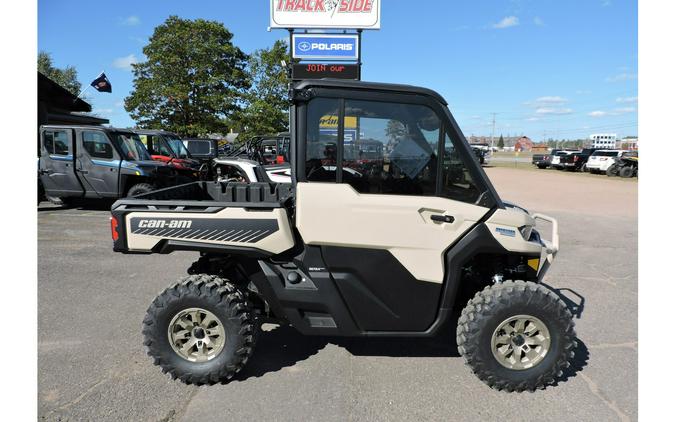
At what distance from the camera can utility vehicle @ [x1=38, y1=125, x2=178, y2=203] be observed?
32.2 feet

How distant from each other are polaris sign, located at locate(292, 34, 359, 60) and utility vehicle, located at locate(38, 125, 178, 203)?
6.02 m

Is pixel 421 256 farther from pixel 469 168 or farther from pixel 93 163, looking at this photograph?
pixel 93 163

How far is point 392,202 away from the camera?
283cm

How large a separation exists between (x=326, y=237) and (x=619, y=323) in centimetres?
339

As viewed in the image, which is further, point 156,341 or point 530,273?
point 530,273

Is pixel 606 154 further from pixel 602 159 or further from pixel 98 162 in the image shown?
pixel 98 162

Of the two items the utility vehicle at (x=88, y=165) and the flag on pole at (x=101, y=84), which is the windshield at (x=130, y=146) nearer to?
the utility vehicle at (x=88, y=165)

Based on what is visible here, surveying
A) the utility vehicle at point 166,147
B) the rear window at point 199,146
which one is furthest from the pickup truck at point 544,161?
the rear window at point 199,146

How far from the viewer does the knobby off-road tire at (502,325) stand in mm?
2898

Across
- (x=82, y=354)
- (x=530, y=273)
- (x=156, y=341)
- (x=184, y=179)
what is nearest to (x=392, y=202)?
(x=530, y=273)

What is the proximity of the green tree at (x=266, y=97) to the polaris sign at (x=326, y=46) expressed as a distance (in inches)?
597

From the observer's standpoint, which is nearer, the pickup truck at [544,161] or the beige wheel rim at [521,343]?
the beige wheel rim at [521,343]

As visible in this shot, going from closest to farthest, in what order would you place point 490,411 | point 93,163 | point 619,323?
point 490,411, point 619,323, point 93,163

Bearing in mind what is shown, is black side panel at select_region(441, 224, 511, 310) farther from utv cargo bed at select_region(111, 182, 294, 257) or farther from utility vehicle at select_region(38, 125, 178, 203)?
utility vehicle at select_region(38, 125, 178, 203)
